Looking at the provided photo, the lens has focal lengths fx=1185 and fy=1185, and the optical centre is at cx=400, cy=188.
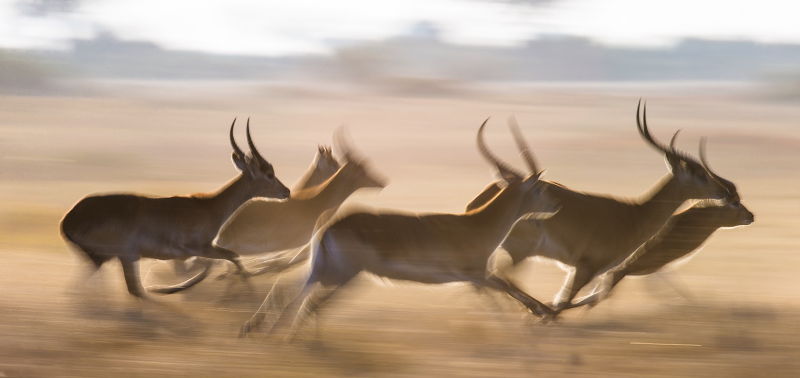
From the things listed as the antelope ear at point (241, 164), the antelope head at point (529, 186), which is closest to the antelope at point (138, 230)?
the antelope ear at point (241, 164)

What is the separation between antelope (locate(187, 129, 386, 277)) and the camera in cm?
809

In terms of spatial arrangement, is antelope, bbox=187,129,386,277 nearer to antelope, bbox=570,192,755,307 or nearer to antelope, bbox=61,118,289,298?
antelope, bbox=61,118,289,298

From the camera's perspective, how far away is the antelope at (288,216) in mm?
8086

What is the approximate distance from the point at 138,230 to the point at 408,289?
7.67 ft

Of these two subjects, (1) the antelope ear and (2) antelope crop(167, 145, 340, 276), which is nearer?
(1) the antelope ear

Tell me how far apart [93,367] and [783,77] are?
23.1 m

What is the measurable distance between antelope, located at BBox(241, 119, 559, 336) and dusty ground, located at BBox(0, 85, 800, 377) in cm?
43

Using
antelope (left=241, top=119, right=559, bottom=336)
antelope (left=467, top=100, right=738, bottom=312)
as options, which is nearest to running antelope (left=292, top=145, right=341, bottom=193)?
antelope (left=467, top=100, right=738, bottom=312)

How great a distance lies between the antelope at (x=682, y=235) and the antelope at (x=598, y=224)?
0.24 feet

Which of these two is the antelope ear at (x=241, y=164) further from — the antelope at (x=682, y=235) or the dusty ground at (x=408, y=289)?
the antelope at (x=682, y=235)

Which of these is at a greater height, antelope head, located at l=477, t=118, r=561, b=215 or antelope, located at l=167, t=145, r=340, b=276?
antelope head, located at l=477, t=118, r=561, b=215

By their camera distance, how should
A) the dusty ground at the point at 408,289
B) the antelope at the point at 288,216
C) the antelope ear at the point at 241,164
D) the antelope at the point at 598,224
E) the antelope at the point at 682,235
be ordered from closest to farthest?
1. the dusty ground at the point at 408,289
2. the antelope at the point at 598,224
3. the antelope at the point at 682,235
4. the antelope ear at the point at 241,164
5. the antelope at the point at 288,216

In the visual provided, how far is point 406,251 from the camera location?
21.6 feet

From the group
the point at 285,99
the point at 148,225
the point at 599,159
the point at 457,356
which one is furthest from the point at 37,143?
the point at 457,356
